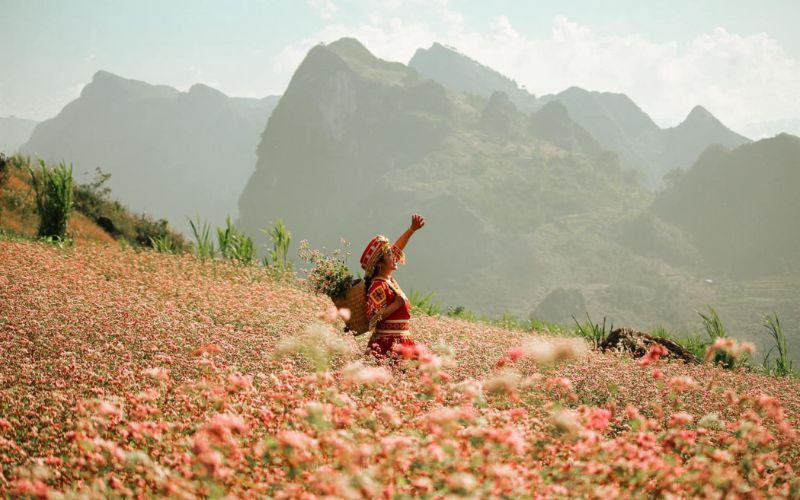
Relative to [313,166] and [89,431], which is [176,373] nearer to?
[89,431]

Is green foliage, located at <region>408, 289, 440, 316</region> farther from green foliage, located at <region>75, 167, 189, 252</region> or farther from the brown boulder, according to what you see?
green foliage, located at <region>75, 167, 189, 252</region>

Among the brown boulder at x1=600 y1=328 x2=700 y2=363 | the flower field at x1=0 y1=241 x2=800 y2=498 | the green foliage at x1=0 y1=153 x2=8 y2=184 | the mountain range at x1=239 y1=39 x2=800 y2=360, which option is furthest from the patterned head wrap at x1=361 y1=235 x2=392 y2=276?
the mountain range at x1=239 y1=39 x2=800 y2=360

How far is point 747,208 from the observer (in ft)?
366

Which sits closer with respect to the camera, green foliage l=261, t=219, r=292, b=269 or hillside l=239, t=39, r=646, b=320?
green foliage l=261, t=219, r=292, b=269

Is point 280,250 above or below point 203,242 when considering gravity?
above

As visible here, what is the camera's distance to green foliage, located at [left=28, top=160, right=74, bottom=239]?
44.9ft

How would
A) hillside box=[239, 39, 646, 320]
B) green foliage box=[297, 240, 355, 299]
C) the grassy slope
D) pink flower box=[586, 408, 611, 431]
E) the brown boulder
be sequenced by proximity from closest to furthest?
pink flower box=[586, 408, 611, 431] < green foliage box=[297, 240, 355, 299] < the brown boulder < the grassy slope < hillside box=[239, 39, 646, 320]

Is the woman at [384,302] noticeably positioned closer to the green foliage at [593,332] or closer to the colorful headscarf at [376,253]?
the colorful headscarf at [376,253]

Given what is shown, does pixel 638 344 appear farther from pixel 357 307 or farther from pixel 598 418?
pixel 598 418

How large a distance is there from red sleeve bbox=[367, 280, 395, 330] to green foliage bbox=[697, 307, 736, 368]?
536 cm

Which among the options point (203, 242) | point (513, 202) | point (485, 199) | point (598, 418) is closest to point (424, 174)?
point (485, 199)

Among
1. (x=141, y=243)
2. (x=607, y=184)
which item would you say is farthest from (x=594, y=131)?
(x=141, y=243)

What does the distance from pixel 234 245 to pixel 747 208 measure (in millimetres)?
119434

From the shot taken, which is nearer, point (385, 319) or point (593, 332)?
point (385, 319)
